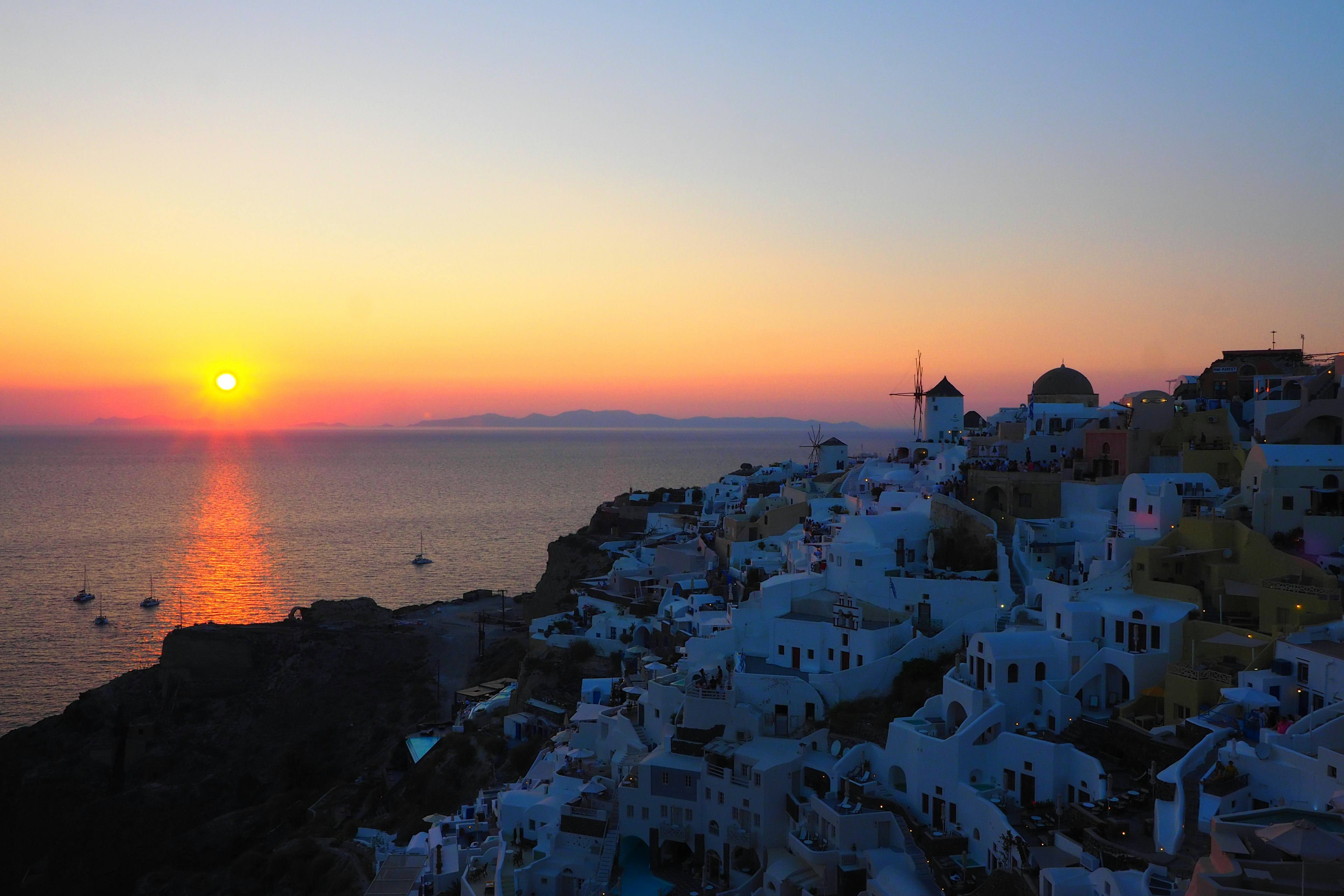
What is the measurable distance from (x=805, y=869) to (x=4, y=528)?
10841 cm

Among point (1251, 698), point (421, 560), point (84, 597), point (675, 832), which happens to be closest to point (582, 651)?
point (675, 832)

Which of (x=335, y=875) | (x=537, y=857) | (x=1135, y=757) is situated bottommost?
(x=335, y=875)

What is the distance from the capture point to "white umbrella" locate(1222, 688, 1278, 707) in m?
18.6

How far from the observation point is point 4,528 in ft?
335

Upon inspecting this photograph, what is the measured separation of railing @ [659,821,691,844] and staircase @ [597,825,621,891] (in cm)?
106

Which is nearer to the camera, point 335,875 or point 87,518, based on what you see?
point 335,875

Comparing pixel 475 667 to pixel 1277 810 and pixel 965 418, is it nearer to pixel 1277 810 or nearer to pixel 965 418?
pixel 965 418

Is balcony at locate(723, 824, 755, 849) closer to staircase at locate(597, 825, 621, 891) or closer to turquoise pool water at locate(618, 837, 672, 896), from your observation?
turquoise pool water at locate(618, 837, 672, 896)

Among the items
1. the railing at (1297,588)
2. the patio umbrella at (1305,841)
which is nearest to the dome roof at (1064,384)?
the railing at (1297,588)

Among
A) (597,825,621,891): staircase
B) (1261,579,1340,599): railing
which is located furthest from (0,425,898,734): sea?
(1261,579,1340,599): railing

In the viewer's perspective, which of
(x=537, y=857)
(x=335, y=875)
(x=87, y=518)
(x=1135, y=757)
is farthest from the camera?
(x=87, y=518)

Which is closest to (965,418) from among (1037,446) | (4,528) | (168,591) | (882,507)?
(1037,446)

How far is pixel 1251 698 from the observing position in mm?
18688

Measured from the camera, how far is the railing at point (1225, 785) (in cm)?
1675
